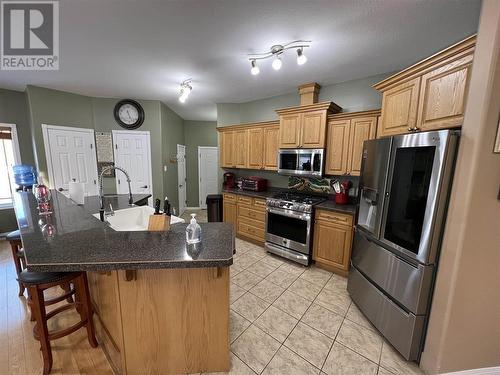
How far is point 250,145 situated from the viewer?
3.85m

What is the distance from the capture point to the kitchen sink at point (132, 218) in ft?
6.79

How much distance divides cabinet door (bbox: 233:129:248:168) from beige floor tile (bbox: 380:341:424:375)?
3.18 meters

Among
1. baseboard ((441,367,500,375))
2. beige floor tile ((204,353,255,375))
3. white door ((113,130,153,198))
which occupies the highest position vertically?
white door ((113,130,153,198))

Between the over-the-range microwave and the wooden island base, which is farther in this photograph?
the over-the-range microwave

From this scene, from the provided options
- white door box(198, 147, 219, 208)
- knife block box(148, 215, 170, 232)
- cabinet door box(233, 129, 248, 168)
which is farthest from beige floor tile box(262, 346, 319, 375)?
white door box(198, 147, 219, 208)

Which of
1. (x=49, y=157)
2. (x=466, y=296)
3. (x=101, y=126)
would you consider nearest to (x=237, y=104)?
(x=101, y=126)

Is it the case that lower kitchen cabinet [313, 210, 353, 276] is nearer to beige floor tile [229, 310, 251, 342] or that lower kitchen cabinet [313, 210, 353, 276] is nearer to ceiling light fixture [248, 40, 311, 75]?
beige floor tile [229, 310, 251, 342]

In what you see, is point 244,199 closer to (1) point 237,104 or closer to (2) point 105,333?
(1) point 237,104

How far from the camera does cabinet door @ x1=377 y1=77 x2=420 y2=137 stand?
1.73m

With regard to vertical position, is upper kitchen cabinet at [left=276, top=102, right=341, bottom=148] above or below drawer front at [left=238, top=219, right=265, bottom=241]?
above

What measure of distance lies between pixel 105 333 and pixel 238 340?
1056 mm

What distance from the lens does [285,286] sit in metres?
2.49

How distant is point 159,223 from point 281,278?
1.85 meters

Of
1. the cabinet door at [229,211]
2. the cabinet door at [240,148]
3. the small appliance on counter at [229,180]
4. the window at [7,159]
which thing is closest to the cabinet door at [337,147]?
the cabinet door at [240,148]
